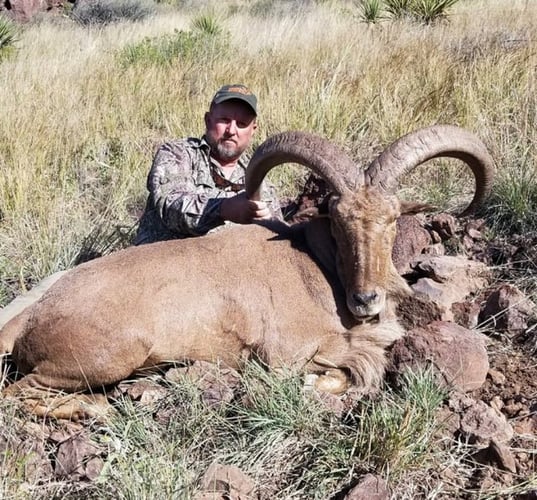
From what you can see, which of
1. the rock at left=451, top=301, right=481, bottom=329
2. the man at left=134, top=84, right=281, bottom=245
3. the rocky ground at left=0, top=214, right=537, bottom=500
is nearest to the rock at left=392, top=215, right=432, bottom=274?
the rocky ground at left=0, top=214, right=537, bottom=500

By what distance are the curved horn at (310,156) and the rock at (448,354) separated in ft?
2.95

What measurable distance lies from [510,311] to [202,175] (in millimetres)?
2468

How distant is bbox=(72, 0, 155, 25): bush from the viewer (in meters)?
22.9

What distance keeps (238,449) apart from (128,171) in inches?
173

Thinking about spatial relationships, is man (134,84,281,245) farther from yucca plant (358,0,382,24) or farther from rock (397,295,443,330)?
yucca plant (358,0,382,24)

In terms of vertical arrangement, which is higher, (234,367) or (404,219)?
(404,219)

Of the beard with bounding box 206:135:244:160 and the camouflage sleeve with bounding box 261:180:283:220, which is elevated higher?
the beard with bounding box 206:135:244:160

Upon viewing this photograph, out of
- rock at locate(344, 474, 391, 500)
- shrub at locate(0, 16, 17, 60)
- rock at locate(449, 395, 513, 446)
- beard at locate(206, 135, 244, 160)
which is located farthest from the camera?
shrub at locate(0, 16, 17, 60)

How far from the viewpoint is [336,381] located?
380 centimetres

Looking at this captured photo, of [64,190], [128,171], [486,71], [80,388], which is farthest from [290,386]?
[486,71]

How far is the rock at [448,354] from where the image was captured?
11.4 ft

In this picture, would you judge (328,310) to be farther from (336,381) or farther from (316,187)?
(316,187)

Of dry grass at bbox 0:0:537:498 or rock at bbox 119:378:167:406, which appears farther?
rock at bbox 119:378:167:406

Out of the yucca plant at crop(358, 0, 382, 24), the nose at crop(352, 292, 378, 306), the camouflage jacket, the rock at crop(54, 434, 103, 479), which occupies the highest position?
the yucca plant at crop(358, 0, 382, 24)
